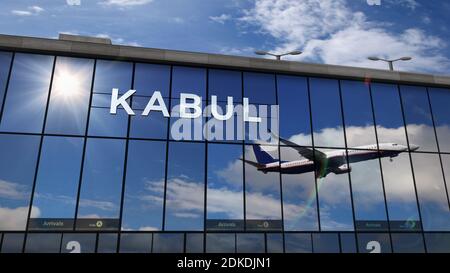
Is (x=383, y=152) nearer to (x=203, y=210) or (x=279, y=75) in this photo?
(x=279, y=75)

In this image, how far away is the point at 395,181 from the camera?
72.1 ft

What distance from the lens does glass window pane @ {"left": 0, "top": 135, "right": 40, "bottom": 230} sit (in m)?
17.5

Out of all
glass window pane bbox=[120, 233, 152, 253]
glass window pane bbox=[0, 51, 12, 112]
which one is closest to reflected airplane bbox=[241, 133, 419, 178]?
glass window pane bbox=[120, 233, 152, 253]

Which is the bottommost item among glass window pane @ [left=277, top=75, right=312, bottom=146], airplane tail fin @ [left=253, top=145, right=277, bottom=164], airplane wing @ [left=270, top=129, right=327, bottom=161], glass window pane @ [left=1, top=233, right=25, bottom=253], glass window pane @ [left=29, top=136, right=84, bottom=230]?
glass window pane @ [left=1, top=233, right=25, bottom=253]

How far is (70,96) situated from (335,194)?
1520 cm

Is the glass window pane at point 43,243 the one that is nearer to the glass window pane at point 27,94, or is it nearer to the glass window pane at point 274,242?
the glass window pane at point 27,94

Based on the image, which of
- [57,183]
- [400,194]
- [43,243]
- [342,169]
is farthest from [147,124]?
[400,194]

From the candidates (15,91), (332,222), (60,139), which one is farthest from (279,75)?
(15,91)

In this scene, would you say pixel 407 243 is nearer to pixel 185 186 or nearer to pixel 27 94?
pixel 185 186

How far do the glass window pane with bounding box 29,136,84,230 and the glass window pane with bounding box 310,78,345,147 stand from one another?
12.9 meters

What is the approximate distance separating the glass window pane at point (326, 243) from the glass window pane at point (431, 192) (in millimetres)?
5504

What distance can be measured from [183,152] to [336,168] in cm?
880

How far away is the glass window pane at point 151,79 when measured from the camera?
68.1 ft

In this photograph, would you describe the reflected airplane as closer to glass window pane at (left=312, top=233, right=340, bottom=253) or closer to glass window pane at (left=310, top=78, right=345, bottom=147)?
glass window pane at (left=310, top=78, right=345, bottom=147)
